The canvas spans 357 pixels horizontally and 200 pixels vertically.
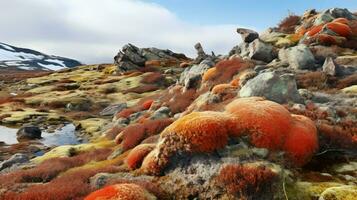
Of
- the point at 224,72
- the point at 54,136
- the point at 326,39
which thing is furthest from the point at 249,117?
the point at 54,136

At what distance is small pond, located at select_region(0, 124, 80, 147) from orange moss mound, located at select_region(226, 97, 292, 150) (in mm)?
37844

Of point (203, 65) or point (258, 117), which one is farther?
point (203, 65)

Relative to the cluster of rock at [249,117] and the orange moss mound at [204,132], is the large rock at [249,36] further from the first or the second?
the orange moss mound at [204,132]

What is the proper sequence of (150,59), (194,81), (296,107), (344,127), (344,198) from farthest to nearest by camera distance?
(150,59) < (194,81) < (296,107) < (344,127) < (344,198)

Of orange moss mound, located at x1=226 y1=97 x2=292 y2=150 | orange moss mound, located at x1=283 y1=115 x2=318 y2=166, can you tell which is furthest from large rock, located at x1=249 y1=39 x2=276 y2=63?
orange moss mound, located at x1=226 y1=97 x2=292 y2=150

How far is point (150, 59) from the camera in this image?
413 ft

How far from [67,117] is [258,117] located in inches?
2281

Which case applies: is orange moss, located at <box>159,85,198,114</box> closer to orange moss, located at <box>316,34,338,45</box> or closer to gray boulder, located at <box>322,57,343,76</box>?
gray boulder, located at <box>322,57,343,76</box>

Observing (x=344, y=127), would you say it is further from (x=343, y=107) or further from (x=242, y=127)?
(x=242, y=127)

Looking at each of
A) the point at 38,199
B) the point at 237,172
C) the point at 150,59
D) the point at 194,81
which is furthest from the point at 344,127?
the point at 150,59

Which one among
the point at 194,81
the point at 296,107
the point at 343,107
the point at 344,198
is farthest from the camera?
the point at 194,81

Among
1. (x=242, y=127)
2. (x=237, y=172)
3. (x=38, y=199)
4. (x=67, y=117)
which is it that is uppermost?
(x=242, y=127)

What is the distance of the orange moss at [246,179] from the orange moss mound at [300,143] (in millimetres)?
2272

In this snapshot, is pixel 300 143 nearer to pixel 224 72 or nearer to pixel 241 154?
pixel 241 154
